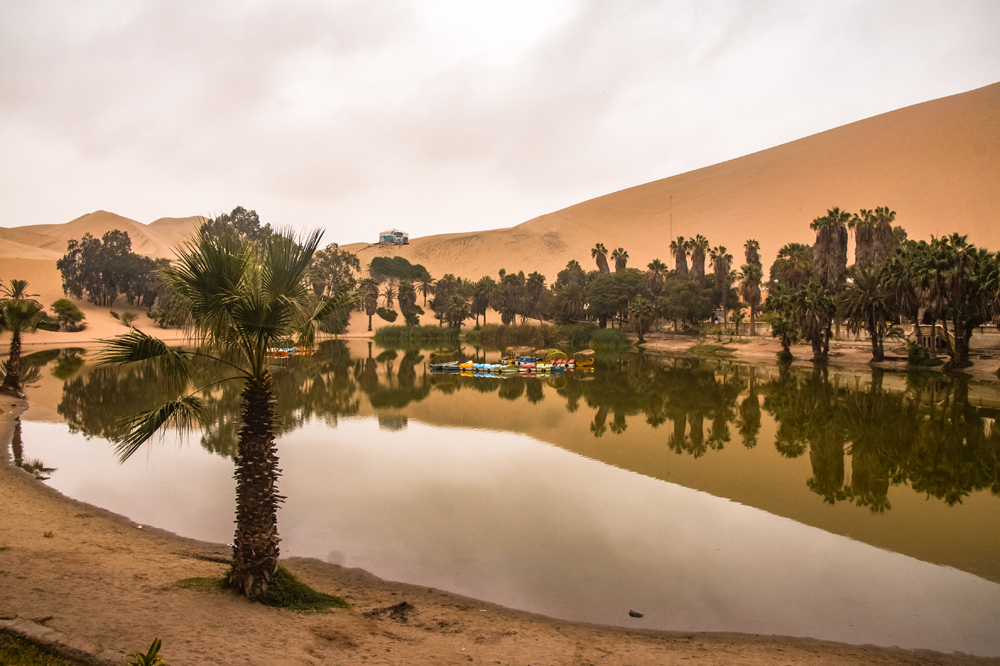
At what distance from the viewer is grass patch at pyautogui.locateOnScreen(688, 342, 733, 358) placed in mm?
57562

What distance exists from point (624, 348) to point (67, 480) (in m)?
61.0

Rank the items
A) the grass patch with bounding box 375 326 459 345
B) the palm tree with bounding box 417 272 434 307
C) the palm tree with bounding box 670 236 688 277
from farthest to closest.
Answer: the palm tree with bounding box 417 272 434 307 < the grass patch with bounding box 375 326 459 345 < the palm tree with bounding box 670 236 688 277

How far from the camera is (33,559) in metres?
8.20

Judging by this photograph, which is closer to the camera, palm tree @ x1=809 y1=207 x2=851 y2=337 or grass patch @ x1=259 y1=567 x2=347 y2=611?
grass patch @ x1=259 y1=567 x2=347 y2=611

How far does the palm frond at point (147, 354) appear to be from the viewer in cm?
711

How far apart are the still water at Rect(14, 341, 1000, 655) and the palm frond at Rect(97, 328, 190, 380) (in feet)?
7.17

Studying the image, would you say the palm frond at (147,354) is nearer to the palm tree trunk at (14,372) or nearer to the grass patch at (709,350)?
the palm tree trunk at (14,372)

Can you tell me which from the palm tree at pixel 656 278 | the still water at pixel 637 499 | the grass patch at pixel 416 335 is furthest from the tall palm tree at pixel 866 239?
the grass patch at pixel 416 335

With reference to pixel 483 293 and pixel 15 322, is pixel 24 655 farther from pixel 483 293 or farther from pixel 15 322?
pixel 483 293

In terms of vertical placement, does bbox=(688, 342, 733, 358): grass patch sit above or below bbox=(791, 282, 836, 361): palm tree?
below

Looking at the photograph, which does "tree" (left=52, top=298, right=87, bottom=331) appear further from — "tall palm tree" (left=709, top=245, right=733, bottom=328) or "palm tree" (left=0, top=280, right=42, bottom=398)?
"tall palm tree" (left=709, top=245, right=733, bottom=328)

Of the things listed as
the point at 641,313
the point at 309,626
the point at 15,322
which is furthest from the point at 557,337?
the point at 309,626

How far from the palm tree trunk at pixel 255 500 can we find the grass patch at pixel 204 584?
6.7 inches

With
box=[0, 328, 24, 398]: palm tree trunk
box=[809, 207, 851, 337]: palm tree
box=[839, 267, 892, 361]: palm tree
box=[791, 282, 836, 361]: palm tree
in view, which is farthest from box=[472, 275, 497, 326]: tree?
box=[0, 328, 24, 398]: palm tree trunk
